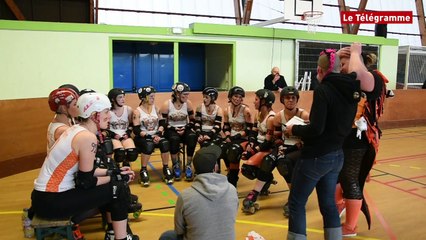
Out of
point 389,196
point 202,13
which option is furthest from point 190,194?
point 202,13

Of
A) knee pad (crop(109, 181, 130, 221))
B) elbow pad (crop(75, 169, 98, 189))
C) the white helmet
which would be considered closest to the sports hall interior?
knee pad (crop(109, 181, 130, 221))

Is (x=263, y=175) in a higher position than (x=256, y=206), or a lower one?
higher

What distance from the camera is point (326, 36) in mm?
8578

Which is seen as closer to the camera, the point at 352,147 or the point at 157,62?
the point at 352,147

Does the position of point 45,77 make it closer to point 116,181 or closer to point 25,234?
point 25,234

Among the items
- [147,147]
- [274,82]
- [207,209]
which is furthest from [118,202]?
[274,82]

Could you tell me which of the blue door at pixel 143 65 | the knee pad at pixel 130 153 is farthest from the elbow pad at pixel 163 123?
the blue door at pixel 143 65

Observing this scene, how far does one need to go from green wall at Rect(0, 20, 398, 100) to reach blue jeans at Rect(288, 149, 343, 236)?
16.4ft

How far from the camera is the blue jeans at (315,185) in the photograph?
2129mm

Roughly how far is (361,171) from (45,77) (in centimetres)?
521

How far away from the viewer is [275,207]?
3500 mm

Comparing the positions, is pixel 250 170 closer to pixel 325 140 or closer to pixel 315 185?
pixel 315 185

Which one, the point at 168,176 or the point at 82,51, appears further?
the point at 82,51

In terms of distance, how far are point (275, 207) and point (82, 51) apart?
14.6 ft
